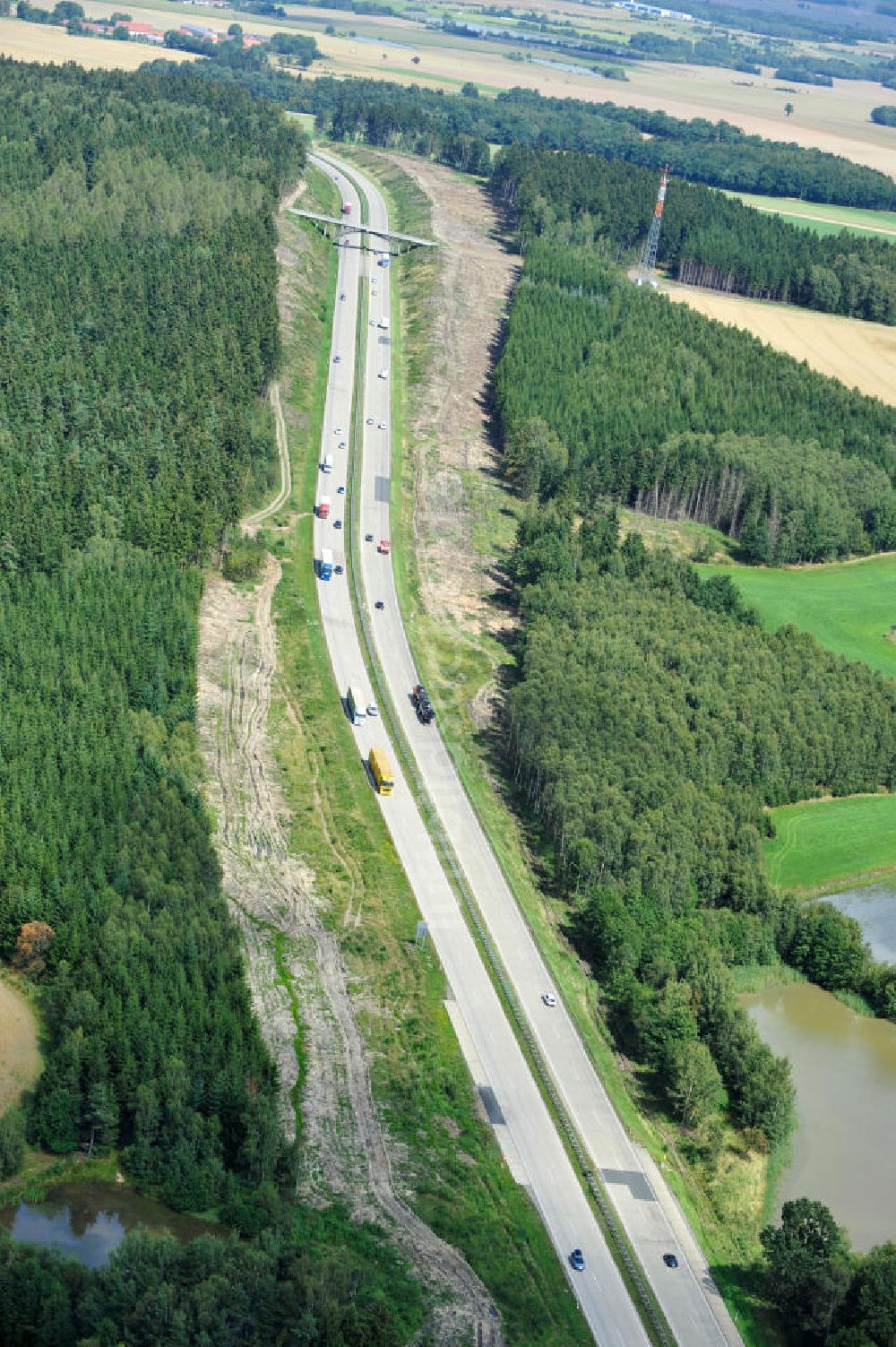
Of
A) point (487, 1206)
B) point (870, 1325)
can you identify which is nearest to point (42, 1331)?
point (487, 1206)

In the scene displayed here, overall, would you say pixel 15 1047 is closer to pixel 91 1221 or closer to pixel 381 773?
pixel 91 1221

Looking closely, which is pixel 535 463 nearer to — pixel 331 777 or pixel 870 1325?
pixel 331 777

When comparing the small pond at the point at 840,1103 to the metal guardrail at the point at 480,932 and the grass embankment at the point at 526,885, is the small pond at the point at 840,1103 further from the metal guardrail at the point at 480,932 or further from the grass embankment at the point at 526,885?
the metal guardrail at the point at 480,932

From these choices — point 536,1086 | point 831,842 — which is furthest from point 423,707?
point 536,1086

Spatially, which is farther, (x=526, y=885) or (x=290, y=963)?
(x=526, y=885)

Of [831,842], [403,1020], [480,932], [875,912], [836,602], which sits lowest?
[403,1020]

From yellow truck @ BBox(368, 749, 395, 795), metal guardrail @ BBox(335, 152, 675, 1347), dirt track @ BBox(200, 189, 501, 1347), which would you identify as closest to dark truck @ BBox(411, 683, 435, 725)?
metal guardrail @ BBox(335, 152, 675, 1347)

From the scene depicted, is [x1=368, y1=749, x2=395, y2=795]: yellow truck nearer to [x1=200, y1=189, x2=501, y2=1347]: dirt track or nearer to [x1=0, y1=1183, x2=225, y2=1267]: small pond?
[x1=200, y1=189, x2=501, y2=1347]: dirt track
